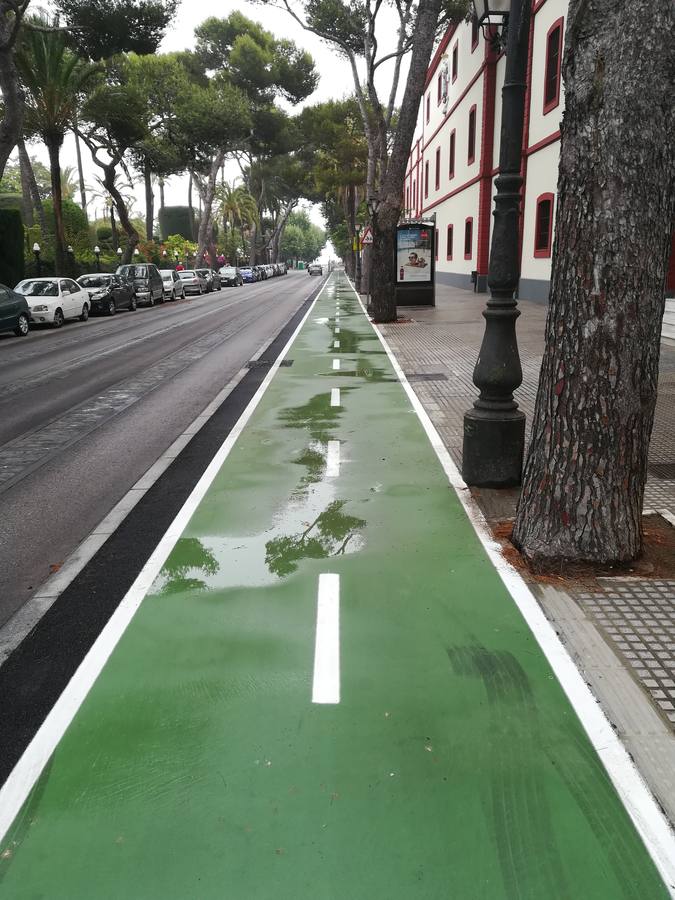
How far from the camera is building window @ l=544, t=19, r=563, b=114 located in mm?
23219

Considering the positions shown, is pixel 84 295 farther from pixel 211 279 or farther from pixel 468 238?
pixel 211 279

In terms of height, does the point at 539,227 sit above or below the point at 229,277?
above

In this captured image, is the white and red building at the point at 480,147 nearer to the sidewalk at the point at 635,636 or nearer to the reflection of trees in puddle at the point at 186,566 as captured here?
the sidewalk at the point at 635,636

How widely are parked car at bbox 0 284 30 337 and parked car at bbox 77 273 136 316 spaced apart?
648 cm

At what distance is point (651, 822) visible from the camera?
288 cm

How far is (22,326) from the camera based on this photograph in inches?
865

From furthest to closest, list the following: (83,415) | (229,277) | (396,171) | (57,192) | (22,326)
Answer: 1. (229,277)
2. (57,192)
3. (22,326)
4. (396,171)
5. (83,415)

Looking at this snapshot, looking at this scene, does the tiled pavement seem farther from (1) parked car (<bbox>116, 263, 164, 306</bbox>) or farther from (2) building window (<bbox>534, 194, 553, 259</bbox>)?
(1) parked car (<bbox>116, 263, 164, 306</bbox>)

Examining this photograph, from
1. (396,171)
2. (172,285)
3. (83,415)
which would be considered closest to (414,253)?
(396,171)

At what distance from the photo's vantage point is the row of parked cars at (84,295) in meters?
21.8

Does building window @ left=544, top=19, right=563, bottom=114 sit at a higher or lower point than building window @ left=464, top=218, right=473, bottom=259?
higher

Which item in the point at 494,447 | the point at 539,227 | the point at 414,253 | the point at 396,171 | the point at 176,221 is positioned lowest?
the point at 494,447

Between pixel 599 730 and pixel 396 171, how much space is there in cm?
1949

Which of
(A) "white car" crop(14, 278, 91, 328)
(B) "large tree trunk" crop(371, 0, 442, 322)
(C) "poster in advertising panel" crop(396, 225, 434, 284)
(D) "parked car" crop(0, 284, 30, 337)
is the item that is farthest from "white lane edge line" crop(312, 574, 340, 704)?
(A) "white car" crop(14, 278, 91, 328)
